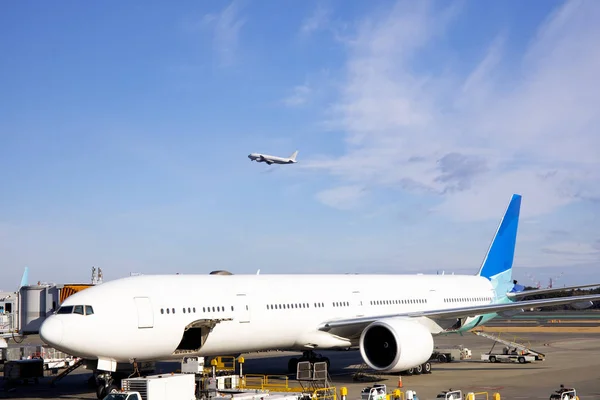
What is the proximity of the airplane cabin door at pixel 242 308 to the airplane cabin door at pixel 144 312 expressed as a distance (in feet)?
11.5

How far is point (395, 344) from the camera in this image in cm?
2653

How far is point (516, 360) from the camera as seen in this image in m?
35.2

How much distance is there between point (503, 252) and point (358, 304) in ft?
43.6

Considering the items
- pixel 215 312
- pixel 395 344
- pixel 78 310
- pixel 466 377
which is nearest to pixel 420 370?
pixel 466 377

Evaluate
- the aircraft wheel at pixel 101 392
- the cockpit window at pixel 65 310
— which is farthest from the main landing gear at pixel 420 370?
the cockpit window at pixel 65 310

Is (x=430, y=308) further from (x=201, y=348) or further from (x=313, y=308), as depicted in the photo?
(x=201, y=348)

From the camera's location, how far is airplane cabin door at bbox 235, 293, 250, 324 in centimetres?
2543

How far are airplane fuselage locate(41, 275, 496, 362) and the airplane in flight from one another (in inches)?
1.3

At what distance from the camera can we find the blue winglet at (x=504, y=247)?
1575 inches

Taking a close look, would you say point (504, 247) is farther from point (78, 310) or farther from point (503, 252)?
point (78, 310)

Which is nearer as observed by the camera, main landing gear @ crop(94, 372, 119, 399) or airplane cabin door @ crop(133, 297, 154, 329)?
main landing gear @ crop(94, 372, 119, 399)

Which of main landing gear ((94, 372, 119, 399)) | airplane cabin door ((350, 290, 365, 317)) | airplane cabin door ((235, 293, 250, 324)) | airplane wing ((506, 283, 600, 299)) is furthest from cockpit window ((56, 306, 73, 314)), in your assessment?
airplane wing ((506, 283, 600, 299))

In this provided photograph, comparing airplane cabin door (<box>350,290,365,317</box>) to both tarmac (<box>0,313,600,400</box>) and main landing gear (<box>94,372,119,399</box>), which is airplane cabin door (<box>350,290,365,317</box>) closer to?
tarmac (<box>0,313,600,400</box>)

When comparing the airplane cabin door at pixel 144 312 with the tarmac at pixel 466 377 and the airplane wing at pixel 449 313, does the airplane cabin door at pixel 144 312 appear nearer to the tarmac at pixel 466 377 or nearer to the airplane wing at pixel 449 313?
the tarmac at pixel 466 377
